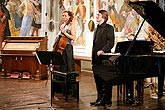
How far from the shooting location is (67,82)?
6328 millimetres

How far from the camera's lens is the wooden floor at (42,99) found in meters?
5.76

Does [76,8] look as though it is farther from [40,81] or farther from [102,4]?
[40,81]

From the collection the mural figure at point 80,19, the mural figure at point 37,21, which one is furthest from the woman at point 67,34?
the mural figure at point 37,21

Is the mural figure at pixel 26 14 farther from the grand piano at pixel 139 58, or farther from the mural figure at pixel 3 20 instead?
the grand piano at pixel 139 58

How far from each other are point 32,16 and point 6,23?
1.06 metres

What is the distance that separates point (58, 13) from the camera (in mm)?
12984

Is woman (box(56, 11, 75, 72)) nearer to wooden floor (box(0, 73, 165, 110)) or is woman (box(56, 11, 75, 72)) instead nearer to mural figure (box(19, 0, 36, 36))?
wooden floor (box(0, 73, 165, 110))

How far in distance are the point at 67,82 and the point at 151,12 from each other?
2.18m

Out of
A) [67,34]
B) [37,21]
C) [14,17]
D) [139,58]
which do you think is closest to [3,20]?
[14,17]

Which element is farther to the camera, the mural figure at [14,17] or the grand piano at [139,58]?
the mural figure at [14,17]

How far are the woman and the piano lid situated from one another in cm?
156

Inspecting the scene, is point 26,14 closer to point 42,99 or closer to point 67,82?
point 42,99

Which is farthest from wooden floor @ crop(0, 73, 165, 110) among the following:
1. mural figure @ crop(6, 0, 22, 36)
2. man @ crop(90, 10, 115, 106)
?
mural figure @ crop(6, 0, 22, 36)

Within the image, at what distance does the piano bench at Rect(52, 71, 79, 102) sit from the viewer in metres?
6.34
